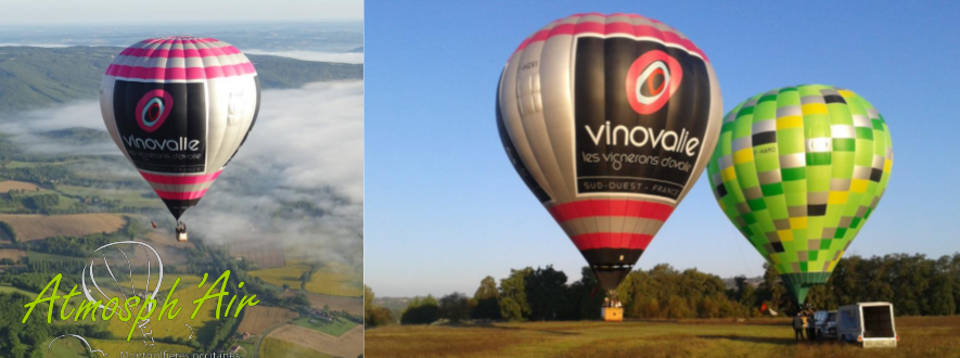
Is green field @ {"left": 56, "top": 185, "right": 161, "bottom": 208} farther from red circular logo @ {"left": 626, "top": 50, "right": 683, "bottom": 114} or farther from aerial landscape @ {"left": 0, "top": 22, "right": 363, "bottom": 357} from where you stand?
red circular logo @ {"left": 626, "top": 50, "right": 683, "bottom": 114}

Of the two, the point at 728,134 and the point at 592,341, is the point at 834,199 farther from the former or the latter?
the point at 592,341

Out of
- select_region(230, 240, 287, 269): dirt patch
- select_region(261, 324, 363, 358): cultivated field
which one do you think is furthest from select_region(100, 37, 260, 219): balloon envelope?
select_region(230, 240, 287, 269): dirt patch

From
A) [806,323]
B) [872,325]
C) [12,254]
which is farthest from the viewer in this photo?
[12,254]

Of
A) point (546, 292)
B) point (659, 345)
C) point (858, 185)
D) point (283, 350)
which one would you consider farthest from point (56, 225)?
point (858, 185)

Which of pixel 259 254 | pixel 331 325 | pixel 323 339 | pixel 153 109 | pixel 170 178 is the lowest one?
pixel 323 339

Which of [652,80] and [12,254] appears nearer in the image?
[652,80]

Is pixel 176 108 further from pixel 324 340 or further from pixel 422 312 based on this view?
pixel 324 340

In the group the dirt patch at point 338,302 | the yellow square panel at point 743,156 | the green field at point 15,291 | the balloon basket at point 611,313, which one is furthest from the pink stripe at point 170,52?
the dirt patch at point 338,302
